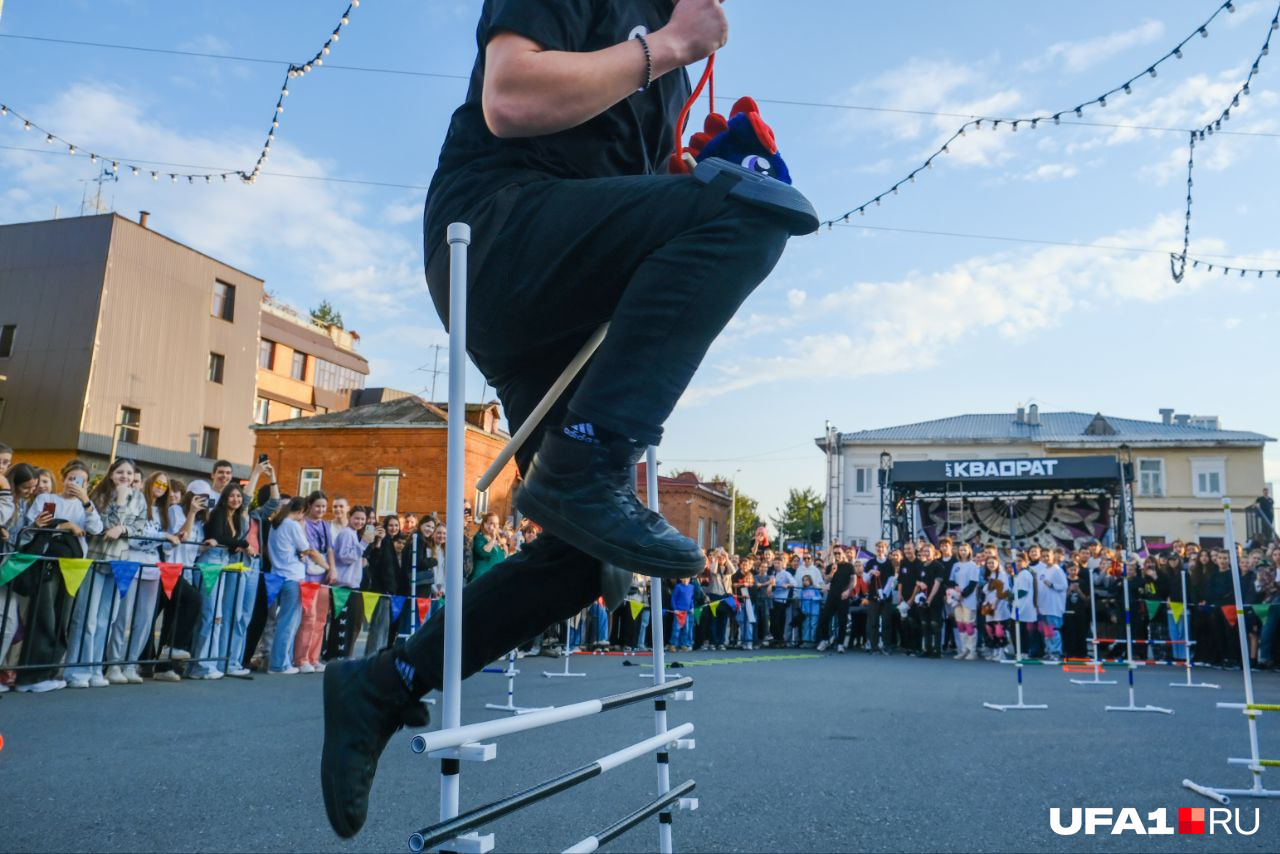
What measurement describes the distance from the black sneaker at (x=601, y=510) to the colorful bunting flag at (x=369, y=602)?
27.5ft

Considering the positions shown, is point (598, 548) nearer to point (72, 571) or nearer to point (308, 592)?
point (72, 571)

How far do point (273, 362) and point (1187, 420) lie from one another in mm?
49375

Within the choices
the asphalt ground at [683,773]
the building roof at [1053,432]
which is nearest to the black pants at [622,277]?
the asphalt ground at [683,773]

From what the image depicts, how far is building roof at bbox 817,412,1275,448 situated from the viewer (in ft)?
140

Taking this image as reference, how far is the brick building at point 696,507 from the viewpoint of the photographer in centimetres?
4709

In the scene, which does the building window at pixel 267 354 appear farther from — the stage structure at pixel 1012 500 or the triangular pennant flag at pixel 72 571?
the triangular pennant flag at pixel 72 571

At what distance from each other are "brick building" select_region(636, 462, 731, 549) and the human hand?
138ft

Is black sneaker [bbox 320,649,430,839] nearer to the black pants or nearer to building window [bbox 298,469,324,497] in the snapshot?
the black pants

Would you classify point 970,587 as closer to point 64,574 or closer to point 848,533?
point 64,574

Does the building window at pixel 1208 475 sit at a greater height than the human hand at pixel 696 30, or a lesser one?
greater

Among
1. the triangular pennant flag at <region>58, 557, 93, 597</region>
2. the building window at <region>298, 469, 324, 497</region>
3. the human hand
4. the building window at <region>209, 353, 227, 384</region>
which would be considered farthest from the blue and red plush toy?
the building window at <region>209, 353, 227, 384</region>

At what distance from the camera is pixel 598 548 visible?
1.38 metres

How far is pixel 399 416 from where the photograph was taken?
35.2 meters

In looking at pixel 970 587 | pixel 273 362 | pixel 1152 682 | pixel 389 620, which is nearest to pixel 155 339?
pixel 273 362
